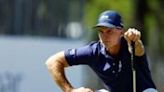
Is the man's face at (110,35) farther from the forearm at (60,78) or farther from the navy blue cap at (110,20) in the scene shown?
the forearm at (60,78)

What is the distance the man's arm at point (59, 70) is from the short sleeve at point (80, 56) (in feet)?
0.22

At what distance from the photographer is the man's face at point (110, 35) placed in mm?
8664

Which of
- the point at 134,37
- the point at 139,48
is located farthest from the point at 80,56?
the point at 134,37

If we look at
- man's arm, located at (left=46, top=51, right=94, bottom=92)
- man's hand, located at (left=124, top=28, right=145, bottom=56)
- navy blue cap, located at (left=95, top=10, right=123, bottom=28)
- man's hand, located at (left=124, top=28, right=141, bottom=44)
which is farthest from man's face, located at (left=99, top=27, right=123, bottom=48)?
man's arm, located at (left=46, top=51, right=94, bottom=92)

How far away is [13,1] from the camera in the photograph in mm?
18281

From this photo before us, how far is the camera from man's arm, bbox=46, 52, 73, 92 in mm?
9156

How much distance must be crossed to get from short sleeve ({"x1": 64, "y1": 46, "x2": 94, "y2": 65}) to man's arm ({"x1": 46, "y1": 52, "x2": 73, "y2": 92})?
0.07 meters

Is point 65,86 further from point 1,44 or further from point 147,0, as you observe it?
point 147,0

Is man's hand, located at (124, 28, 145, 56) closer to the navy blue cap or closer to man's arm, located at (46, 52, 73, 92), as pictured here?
the navy blue cap

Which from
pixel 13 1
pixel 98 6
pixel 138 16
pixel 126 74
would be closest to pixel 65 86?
pixel 126 74

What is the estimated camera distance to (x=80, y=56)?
909 cm

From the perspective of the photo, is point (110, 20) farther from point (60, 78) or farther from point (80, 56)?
point (60, 78)

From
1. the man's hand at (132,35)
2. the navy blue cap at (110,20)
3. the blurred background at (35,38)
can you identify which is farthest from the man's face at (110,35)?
the blurred background at (35,38)

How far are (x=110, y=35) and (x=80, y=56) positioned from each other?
1.81 feet
